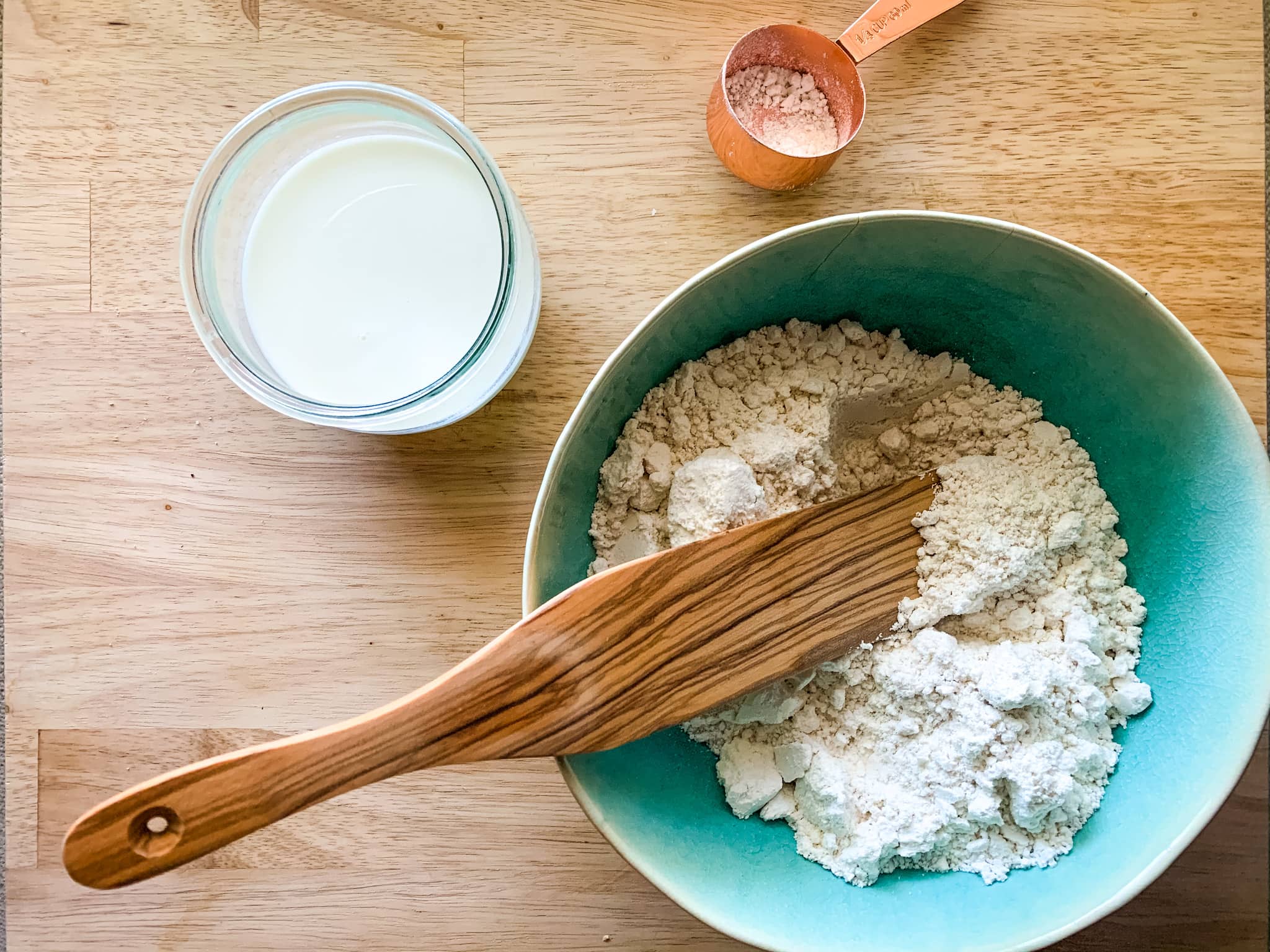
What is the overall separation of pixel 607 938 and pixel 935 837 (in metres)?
0.28

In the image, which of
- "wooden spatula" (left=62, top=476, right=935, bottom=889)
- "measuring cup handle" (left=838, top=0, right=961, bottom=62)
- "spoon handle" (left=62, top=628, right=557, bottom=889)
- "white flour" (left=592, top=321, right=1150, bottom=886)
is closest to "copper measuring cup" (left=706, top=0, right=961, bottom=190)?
"measuring cup handle" (left=838, top=0, right=961, bottom=62)

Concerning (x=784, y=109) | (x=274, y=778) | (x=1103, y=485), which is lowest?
(x=274, y=778)

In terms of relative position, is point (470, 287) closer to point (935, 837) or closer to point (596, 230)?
point (596, 230)

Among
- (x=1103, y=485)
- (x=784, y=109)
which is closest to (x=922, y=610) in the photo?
(x=1103, y=485)

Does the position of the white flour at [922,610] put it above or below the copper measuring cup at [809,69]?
below

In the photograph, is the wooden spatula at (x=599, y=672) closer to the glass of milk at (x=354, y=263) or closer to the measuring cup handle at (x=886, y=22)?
the glass of milk at (x=354, y=263)

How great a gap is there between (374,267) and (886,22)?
0.42 meters

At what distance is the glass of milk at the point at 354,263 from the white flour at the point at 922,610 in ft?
0.48

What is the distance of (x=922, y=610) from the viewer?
0.68m

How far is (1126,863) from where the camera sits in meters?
0.64

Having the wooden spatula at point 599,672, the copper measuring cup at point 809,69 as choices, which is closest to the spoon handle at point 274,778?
the wooden spatula at point 599,672

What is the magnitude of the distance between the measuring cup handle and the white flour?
208 mm

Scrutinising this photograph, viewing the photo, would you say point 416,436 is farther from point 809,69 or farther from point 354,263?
point 809,69

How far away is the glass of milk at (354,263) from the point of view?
0.65 m
